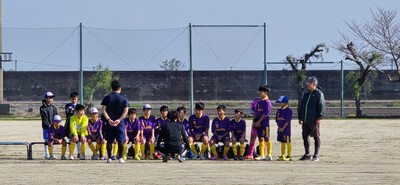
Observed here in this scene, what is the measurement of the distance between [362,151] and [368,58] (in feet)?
62.3

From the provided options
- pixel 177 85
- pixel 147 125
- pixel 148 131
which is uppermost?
pixel 177 85

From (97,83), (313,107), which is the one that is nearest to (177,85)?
(97,83)

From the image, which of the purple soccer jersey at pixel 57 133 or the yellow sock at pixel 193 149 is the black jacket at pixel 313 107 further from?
the purple soccer jersey at pixel 57 133

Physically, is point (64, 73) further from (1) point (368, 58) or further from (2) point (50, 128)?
(2) point (50, 128)

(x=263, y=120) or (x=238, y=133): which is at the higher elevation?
(x=263, y=120)

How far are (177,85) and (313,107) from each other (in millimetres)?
23556

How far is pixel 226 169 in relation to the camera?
53.8 ft

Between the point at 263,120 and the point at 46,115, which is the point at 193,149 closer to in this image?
the point at 263,120

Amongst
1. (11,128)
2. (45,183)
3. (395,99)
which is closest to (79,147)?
(45,183)

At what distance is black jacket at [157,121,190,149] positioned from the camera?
18.2m

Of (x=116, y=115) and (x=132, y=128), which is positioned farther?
(x=132, y=128)

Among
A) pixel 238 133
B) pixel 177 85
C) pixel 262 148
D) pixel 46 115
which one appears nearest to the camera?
pixel 262 148

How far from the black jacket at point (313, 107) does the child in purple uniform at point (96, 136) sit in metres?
4.09

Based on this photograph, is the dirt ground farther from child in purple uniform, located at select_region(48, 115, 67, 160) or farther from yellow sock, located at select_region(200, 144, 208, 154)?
yellow sock, located at select_region(200, 144, 208, 154)
